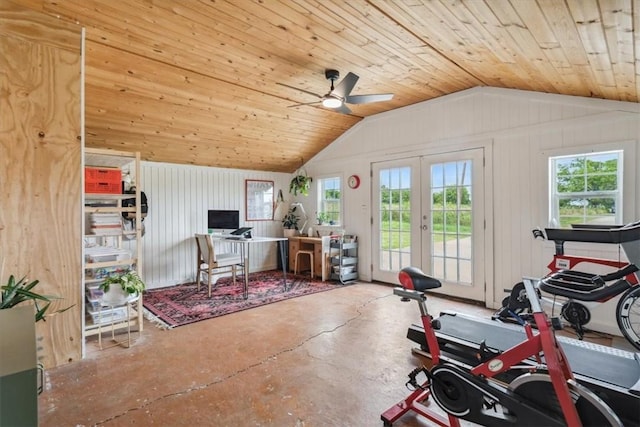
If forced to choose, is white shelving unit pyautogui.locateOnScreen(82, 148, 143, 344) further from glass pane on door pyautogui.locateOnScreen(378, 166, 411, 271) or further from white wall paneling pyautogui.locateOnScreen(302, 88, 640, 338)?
white wall paneling pyautogui.locateOnScreen(302, 88, 640, 338)

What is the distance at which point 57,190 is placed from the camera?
2615mm

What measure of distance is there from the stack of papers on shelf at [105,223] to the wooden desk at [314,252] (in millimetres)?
3121

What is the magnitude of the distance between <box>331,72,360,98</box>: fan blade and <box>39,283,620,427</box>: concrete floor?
2469mm

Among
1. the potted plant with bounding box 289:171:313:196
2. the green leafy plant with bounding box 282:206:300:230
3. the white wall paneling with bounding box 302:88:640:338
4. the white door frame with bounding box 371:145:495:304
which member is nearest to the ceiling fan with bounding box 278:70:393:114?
the white wall paneling with bounding box 302:88:640:338

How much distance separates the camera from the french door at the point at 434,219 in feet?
14.3

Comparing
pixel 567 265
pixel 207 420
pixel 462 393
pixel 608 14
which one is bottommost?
pixel 207 420

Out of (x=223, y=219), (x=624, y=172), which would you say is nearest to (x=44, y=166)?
(x=223, y=219)

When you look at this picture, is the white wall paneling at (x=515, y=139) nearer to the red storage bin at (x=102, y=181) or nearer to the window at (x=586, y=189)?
the window at (x=586, y=189)

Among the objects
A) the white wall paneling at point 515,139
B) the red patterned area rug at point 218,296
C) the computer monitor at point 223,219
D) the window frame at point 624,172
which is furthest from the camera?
the computer monitor at point 223,219

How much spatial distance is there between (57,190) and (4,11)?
1307 millimetres

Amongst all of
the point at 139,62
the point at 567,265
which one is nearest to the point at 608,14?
the point at 567,265

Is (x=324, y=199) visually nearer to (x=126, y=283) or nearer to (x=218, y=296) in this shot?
(x=218, y=296)

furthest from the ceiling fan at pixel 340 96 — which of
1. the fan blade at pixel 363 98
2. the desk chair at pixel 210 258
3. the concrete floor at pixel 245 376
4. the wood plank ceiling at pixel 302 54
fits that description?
the desk chair at pixel 210 258

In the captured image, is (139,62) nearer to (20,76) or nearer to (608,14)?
(20,76)
